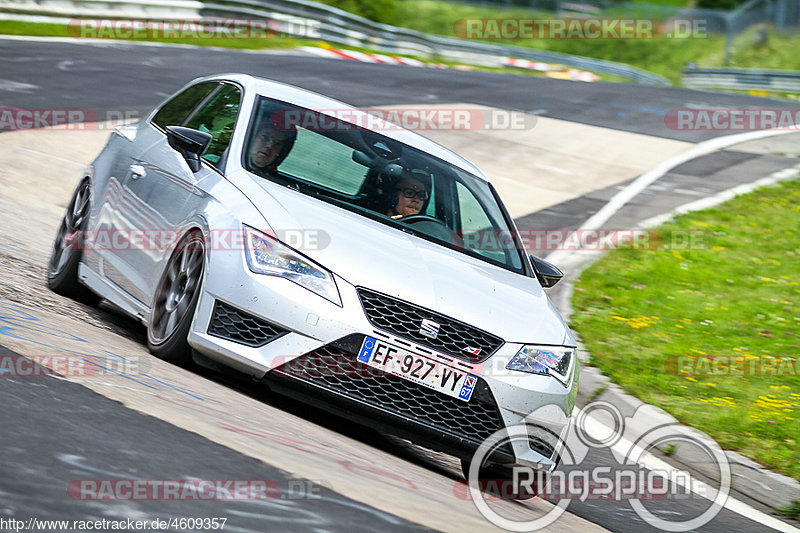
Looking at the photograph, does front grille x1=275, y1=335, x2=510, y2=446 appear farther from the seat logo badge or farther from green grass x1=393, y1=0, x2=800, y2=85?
green grass x1=393, y1=0, x2=800, y2=85

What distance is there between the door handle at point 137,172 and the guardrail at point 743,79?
98.2 feet

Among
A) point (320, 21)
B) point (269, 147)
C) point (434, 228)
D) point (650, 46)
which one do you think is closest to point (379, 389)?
point (434, 228)

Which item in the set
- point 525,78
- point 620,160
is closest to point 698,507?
point 620,160

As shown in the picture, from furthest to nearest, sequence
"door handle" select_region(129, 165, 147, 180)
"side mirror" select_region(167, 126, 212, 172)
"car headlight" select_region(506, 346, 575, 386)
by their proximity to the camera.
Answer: "door handle" select_region(129, 165, 147, 180) < "side mirror" select_region(167, 126, 212, 172) < "car headlight" select_region(506, 346, 575, 386)

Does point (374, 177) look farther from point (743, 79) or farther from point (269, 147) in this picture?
point (743, 79)

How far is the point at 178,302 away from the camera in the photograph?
18.0 ft

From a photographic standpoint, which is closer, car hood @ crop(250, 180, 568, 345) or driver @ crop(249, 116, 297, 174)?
car hood @ crop(250, 180, 568, 345)

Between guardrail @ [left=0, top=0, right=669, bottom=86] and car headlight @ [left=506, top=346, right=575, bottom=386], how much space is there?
74.1 feet

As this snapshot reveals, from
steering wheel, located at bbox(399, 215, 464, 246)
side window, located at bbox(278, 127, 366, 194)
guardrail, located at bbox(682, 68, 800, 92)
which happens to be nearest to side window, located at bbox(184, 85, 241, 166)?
side window, located at bbox(278, 127, 366, 194)

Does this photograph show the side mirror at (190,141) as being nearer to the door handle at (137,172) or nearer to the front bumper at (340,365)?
the door handle at (137,172)

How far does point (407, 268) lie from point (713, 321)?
5.35 m

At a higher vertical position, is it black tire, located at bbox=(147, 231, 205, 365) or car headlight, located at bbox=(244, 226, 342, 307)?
car headlight, located at bbox=(244, 226, 342, 307)

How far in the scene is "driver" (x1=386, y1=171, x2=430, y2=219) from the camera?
6129mm

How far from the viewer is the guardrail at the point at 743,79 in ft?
109
